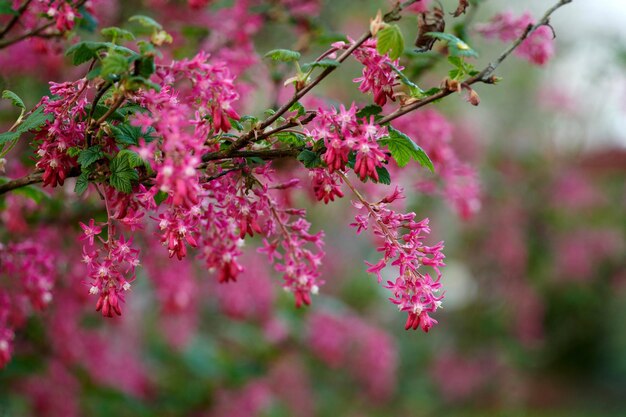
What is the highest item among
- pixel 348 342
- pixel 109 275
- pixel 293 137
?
pixel 348 342

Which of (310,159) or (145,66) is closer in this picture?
(145,66)

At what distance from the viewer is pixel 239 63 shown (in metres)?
2.12

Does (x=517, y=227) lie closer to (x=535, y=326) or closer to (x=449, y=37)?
(x=535, y=326)

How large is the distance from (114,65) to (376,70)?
449mm

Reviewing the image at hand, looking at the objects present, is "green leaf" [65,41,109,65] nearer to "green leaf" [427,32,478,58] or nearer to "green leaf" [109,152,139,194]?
"green leaf" [109,152,139,194]

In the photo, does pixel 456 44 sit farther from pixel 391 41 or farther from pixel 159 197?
pixel 159 197

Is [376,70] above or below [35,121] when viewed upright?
above

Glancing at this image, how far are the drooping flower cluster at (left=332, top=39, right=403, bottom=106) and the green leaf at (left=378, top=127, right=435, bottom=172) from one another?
66 millimetres

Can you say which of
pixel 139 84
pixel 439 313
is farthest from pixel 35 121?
pixel 439 313

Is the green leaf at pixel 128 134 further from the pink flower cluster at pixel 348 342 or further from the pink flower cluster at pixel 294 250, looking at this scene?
the pink flower cluster at pixel 348 342

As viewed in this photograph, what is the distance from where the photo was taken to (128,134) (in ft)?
3.78

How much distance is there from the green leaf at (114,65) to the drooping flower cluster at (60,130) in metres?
0.15

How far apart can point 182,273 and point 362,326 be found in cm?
165

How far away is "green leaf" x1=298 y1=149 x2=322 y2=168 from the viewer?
3.67 feet
